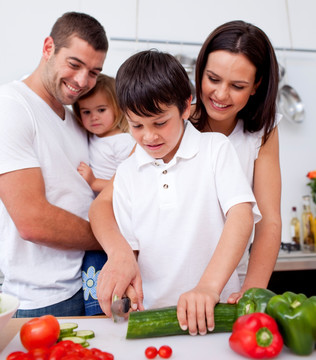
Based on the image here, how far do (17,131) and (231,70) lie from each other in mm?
695

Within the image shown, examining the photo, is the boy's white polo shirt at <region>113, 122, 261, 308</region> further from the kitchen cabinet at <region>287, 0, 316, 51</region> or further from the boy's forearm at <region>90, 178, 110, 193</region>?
the kitchen cabinet at <region>287, 0, 316, 51</region>

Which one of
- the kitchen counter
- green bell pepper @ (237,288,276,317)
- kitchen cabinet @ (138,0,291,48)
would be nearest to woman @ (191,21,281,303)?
green bell pepper @ (237,288,276,317)

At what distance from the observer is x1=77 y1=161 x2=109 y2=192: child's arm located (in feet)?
5.16

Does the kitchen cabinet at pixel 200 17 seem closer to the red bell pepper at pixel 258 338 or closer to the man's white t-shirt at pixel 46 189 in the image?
the man's white t-shirt at pixel 46 189

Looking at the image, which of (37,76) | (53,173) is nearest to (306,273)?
(53,173)

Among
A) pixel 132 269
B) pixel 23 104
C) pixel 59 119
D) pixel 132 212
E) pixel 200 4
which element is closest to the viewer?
pixel 132 269

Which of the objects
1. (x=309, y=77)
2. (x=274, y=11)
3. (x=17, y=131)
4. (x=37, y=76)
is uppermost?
(x=274, y=11)

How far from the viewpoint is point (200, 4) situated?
2934 millimetres

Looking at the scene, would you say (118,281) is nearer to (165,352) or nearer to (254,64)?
(165,352)

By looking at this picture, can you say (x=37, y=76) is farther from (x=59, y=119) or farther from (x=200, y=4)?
(x=200, y=4)

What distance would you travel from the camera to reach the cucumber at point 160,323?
0.84 meters

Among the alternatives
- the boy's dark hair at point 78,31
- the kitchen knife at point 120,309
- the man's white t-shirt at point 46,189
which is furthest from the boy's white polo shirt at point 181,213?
the boy's dark hair at point 78,31

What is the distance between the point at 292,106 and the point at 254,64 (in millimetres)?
1764

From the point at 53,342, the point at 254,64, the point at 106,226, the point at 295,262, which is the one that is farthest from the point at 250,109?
the point at 295,262
